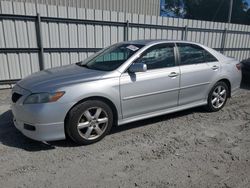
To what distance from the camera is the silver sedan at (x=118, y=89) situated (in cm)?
309

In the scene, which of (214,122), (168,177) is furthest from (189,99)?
(168,177)

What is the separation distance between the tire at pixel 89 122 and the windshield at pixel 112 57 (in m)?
0.70

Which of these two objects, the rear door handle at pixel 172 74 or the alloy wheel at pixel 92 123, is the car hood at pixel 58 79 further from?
the rear door handle at pixel 172 74

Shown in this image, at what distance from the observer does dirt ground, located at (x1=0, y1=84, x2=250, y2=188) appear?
2.60m

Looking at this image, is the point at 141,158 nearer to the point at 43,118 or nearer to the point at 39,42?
the point at 43,118

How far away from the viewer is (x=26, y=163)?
291 centimetres

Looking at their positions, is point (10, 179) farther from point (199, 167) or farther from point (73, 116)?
point (199, 167)

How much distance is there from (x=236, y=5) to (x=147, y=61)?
40.4 metres

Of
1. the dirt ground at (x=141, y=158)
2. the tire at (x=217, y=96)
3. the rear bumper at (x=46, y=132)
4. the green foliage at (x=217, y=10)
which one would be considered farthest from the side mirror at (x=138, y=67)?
the green foliage at (x=217, y=10)

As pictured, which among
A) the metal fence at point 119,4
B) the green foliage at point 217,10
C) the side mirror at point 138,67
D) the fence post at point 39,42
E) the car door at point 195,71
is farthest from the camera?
the green foliage at point 217,10

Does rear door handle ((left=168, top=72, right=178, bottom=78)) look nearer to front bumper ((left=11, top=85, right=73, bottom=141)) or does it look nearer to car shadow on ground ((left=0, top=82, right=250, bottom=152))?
car shadow on ground ((left=0, top=82, right=250, bottom=152))

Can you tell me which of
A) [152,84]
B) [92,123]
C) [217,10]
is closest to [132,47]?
[152,84]

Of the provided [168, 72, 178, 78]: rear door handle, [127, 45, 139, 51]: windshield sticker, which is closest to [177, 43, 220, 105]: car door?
[168, 72, 178, 78]: rear door handle

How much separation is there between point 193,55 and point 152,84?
4.24ft
